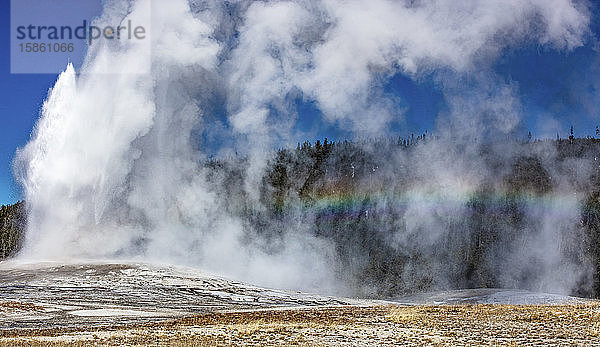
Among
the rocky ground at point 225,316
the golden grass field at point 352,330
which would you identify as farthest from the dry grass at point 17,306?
the golden grass field at point 352,330

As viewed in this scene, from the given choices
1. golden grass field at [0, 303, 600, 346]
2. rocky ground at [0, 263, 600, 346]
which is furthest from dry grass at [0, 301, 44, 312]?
golden grass field at [0, 303, 600, 346]

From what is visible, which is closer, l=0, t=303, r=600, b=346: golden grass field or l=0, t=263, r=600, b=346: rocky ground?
l=0, t=303, r=600, b=346: golden grass field

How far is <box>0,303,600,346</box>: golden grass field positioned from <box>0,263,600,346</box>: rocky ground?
3 centimetres

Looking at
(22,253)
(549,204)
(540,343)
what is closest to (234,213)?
(22,253)

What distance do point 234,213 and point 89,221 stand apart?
1898cm

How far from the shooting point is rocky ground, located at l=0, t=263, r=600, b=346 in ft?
57.0

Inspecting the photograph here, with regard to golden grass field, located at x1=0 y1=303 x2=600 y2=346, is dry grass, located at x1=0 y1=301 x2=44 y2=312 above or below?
above

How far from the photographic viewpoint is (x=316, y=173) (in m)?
90.0

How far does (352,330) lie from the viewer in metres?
19.6

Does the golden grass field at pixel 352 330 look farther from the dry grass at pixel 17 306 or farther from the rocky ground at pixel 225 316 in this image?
the dry grass at pixel 17 306

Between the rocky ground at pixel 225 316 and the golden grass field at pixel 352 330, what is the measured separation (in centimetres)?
A: 3

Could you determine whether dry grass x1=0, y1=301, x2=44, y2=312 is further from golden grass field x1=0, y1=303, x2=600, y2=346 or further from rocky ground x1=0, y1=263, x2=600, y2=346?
golden grass field x1=0, y1=303, x2=600, y2=346

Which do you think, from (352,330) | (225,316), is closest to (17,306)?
(225,316)

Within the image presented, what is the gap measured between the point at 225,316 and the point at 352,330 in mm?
6750
